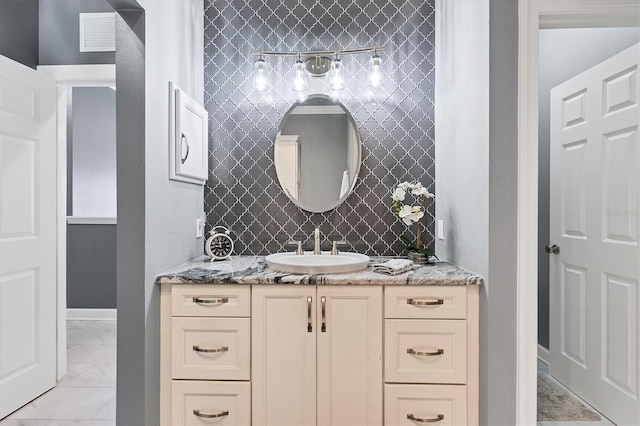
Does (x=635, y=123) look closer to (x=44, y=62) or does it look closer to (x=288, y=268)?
(x=288, y=268)

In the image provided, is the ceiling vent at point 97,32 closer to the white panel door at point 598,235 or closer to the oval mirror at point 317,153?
the oval mirror at point 317,153

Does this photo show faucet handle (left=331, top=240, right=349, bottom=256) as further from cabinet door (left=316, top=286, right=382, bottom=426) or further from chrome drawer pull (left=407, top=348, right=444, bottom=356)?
chrome drawer pull (left=407, top=348, right=444, bottom=356)

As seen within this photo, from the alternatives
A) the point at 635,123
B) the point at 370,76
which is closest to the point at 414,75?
the point at 370,76

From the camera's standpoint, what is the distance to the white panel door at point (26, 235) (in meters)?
2.20

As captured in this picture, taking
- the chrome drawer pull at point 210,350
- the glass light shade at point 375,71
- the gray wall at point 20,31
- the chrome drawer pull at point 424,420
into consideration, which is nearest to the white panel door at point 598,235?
the chrome drawer pull at point 424,420

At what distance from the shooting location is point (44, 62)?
275 centimetres

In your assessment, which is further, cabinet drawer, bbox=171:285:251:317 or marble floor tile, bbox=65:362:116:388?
marble floor tile, bbox=65:362:116:388

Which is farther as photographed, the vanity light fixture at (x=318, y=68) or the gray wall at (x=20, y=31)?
the gray wall at (x=20, y=31)

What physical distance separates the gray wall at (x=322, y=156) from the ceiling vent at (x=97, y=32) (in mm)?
1469

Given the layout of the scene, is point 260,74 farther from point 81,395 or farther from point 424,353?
point 81,395

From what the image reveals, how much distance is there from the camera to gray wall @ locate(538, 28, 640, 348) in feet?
8.43

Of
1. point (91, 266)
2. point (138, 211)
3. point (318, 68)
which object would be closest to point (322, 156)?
point (318, 68)

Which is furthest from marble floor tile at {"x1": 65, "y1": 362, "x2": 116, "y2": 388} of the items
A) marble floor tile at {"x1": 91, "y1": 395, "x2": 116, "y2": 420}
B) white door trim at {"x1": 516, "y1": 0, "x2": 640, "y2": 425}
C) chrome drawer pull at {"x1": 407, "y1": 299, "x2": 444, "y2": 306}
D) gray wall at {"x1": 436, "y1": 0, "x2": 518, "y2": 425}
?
white door trim at {"x1": 516, "y1": 0, "x2": 640, "y2": 425}

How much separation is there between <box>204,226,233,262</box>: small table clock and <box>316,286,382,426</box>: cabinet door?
28.7 inches
